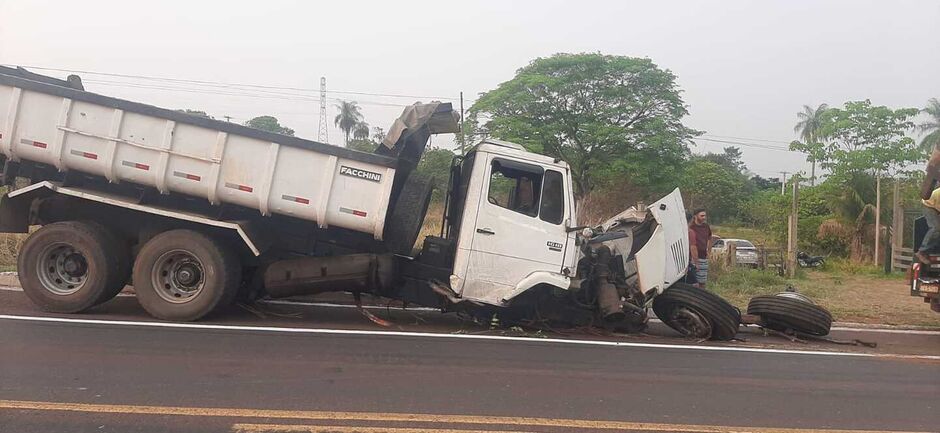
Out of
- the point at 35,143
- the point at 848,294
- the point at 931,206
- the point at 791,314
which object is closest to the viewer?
the point at 35,143

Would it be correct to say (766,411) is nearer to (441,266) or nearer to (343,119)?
(441,266)

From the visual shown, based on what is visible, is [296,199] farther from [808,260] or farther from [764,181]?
[764,181]

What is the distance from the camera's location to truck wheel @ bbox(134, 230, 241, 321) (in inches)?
276

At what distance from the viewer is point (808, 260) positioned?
23.8 metres

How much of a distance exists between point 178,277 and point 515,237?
387cm

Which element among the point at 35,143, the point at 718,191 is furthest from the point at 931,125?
the point at 35,143

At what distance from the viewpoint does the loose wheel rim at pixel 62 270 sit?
7.21 meters

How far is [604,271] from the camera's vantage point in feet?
24.3

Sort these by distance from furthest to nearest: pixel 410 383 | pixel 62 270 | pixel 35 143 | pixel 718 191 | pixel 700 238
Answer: pixel 718 191 < pixel 700 238 < pixel 62 270 < pixel 35 143 < pixel 410 383

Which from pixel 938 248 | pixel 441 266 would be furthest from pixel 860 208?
pixel 441 266

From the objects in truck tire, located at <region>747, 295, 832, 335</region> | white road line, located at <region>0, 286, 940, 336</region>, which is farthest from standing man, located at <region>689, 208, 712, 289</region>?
truck tire, located at <region>747, 295, 832, 335</region>

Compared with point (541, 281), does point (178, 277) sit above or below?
below

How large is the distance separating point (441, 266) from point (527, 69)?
1947 cm

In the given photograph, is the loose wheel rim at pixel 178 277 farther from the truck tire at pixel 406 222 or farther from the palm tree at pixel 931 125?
the palm tree at pixel 931 125
